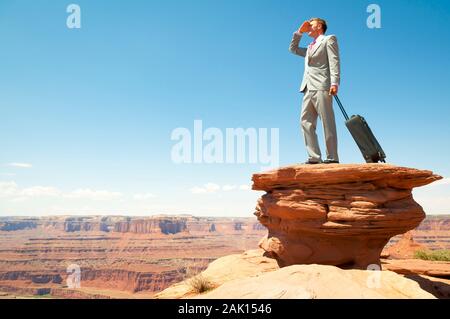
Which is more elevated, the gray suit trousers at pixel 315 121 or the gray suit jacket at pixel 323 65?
the gray suit jacket at pixel 323 65

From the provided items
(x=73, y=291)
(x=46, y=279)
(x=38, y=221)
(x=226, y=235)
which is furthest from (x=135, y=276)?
(x=38, y=221)

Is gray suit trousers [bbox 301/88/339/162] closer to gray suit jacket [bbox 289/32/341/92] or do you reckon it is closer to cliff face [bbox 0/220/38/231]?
gray suit jacket [bbox 289/32/341/92]

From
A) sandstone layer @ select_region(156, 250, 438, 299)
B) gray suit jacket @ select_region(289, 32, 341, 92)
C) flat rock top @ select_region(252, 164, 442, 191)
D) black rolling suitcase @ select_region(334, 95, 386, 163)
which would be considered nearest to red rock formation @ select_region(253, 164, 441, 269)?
flat rock top @ select_region(252, 164, 442, 191)

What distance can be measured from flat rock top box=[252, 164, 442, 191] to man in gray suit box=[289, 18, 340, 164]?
680 millimetres

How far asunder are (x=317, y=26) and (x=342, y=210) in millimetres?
4981

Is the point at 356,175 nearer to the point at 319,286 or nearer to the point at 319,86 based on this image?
the point at 319,86

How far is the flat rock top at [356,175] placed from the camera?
24.7ft

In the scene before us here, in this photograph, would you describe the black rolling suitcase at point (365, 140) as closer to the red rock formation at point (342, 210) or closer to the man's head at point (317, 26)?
the red rock formation at point (342, 210)

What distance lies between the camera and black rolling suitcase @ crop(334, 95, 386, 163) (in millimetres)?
8297

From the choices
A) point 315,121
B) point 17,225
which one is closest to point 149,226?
point 17,225

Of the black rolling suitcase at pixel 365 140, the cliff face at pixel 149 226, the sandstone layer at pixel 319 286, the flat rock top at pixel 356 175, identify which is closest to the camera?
the sandstone layer at pixel 319 286

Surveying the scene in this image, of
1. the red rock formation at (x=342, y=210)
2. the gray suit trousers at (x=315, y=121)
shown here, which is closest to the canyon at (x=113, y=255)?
the red rock formation at (x=342, y=210)

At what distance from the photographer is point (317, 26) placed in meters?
8.93
